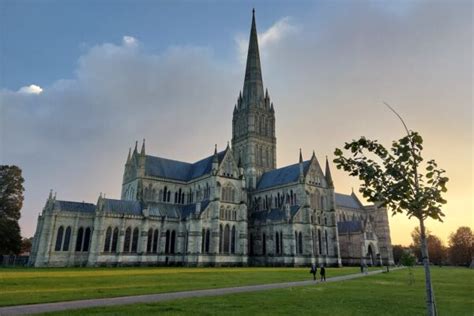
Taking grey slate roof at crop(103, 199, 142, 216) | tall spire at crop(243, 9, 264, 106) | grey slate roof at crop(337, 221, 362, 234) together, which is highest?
tall spire at crop(243, 9, 264, 106)

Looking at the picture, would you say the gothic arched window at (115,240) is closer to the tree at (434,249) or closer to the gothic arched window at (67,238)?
the gothic arched window at (67,238)

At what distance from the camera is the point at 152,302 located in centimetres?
1612

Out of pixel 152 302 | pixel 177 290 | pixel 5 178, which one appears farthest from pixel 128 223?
pixel 152 302

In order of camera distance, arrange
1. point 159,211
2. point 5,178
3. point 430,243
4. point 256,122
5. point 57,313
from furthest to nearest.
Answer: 1. point 430,243
2. point 256,122
3. point 159,211
4. point 5,178
5. point 57,313

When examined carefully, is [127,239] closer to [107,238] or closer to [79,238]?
[107,238]

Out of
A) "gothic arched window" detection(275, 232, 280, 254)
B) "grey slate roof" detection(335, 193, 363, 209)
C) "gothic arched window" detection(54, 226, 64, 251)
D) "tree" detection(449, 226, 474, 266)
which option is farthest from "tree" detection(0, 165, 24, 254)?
"tree" detection(449, 226, 474, 266)

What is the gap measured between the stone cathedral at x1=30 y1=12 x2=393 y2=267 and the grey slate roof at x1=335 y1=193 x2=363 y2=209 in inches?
552

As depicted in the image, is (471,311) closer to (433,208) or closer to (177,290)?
(433,208)

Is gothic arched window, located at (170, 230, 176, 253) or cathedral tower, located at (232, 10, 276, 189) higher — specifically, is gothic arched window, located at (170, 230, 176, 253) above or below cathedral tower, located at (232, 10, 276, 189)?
below

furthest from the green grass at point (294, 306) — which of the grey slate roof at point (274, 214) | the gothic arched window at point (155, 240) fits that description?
the grey slate roof at point (274, 214)

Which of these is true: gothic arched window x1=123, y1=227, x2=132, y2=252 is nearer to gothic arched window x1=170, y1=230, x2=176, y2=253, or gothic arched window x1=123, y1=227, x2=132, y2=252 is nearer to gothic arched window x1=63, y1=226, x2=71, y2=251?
gothic arched window x1=170, y1=230, x2=176, y2=253

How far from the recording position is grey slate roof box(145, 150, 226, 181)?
2694 inches

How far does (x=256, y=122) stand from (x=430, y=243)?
98353mm

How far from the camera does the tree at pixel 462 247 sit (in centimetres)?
10750
